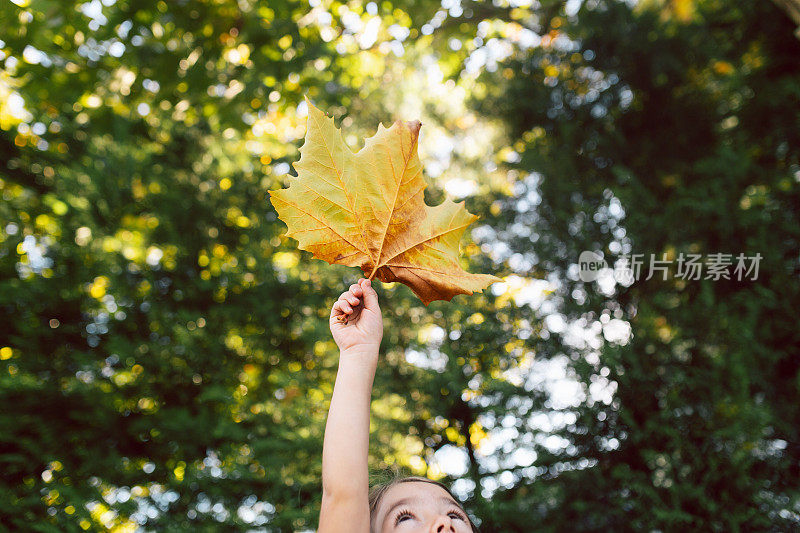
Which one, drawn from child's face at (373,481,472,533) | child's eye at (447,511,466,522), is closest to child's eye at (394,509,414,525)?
child's face at (373,481,472,533)

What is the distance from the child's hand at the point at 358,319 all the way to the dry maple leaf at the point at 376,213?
0.08 meters

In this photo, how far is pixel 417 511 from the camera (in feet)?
5.25

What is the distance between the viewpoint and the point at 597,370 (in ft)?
10.0

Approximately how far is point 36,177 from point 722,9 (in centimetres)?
551

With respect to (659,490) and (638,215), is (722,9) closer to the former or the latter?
(638,215)

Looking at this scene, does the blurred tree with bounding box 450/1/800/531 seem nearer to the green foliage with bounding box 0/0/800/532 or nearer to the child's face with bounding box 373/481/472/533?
the green foliage with bounding box 0/0/800/532

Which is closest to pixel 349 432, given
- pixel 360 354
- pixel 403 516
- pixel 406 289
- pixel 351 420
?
pixel 351 420

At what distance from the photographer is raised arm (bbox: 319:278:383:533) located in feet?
4.06

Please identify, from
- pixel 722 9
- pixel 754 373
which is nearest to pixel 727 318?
pixel 754 373

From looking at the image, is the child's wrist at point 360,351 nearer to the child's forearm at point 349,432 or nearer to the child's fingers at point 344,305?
the child's forearm at point 349,432

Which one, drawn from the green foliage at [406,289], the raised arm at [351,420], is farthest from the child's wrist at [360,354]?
the green foliage at [406,289]

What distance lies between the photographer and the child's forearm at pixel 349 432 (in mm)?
1251

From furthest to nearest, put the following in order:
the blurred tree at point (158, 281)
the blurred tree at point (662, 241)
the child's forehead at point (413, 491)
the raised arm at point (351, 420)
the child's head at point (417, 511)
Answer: the blurred tree at point (158, 281), the blurred tree at point (662, 241), the child's forehead at point (413, 491), the child's head at point (417, 511), the raised arm at point (351, 420)

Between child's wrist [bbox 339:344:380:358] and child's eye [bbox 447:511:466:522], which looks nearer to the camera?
child's wrist [bbox 339:344:380:358]
